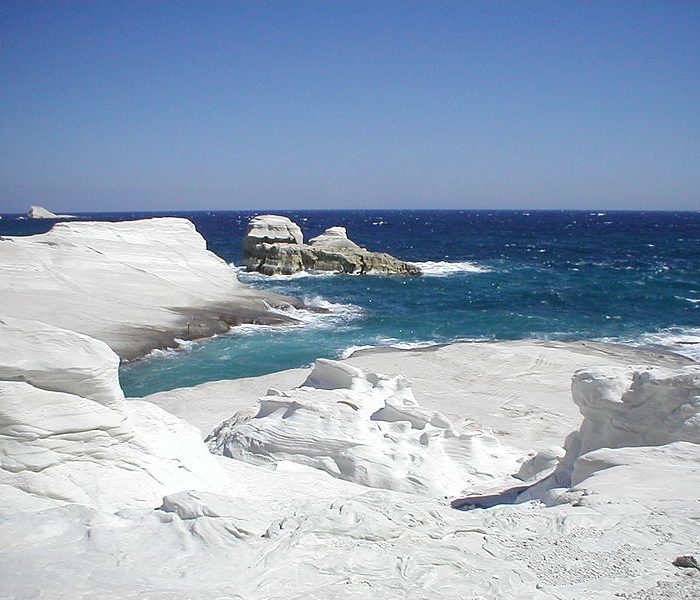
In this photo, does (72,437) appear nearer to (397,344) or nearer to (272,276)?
(397,344)

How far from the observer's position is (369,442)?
11133 millimetres

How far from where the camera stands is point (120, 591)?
4.75m

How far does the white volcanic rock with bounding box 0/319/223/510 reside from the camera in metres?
6.81

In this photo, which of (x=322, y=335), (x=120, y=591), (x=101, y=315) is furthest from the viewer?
(x=322, y=335)

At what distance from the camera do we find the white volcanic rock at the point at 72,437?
6812mm

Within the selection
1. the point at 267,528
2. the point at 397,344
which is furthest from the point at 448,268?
the point at 267,528

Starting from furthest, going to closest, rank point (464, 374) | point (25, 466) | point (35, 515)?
1. point (464, 374)
2. point (25, 466)
3. point (35, 515)

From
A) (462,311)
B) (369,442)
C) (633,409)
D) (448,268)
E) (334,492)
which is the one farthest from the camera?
(448,268)

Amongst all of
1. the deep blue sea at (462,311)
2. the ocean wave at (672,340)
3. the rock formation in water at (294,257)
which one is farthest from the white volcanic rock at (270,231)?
the ocean wave at (672,340)

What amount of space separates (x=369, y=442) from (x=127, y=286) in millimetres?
22466

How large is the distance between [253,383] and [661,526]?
46.1ft

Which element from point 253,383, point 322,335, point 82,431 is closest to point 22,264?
point 322,335

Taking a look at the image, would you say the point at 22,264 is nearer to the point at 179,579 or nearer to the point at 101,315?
the point at 101,315

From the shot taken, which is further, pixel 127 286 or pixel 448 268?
pixel 448 268
